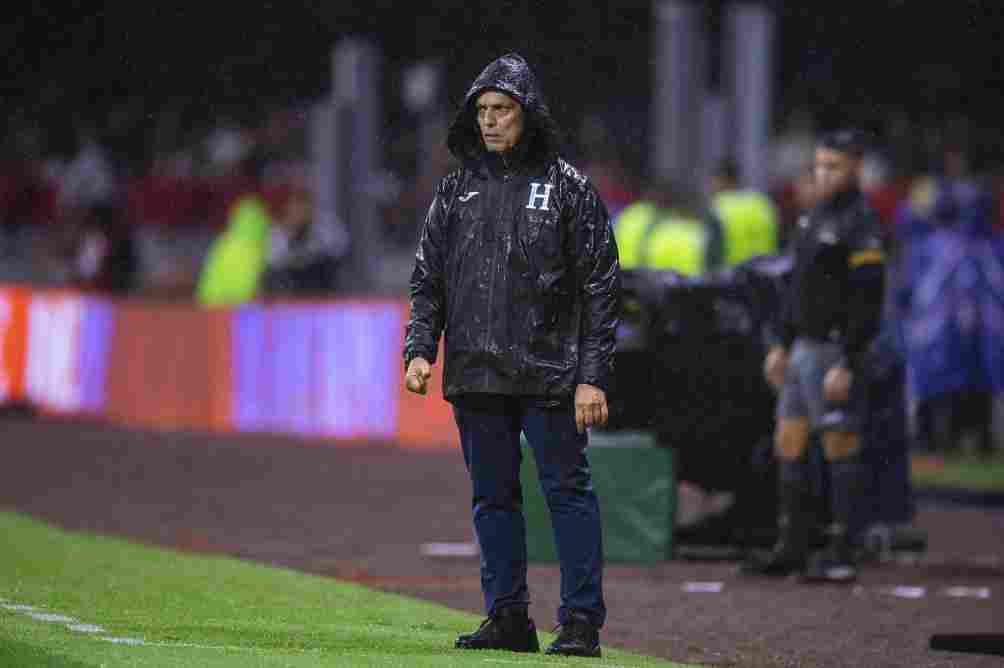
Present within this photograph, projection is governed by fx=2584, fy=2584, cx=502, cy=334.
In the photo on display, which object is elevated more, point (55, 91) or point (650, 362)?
point (55, 91)

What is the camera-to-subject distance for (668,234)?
1745 cm

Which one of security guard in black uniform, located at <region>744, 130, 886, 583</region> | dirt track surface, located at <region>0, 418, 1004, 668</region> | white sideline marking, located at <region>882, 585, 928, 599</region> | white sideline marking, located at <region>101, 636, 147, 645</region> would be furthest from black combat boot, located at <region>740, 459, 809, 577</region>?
white sideline marking, located at <region>101, 636, 147, 645</region>

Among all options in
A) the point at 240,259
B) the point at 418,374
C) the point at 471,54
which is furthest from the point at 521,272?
the point at 471,54

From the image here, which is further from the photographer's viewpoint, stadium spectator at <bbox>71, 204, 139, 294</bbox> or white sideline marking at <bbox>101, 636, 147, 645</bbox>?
stadium spectator at <bbox>71, 204, 139, 294</bbox>

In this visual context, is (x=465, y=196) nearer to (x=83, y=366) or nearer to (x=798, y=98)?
(x=83, y=366)

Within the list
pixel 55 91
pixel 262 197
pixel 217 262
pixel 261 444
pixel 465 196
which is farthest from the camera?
pixel 55 91

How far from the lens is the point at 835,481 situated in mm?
12500

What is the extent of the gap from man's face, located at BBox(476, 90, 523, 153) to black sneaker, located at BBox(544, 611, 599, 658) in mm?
1570

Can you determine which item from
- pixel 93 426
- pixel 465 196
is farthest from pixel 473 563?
pixel 93 426

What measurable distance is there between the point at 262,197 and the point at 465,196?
3171 centimetres

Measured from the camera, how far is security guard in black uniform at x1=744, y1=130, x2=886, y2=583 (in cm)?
1216

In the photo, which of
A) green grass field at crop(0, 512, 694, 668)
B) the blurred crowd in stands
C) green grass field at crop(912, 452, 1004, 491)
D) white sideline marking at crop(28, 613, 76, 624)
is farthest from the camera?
the blurred crowd in stands

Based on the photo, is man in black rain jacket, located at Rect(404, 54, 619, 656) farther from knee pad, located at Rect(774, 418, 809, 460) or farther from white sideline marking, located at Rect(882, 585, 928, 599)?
knee pad, located at Rect(774, 418, 809, 460)

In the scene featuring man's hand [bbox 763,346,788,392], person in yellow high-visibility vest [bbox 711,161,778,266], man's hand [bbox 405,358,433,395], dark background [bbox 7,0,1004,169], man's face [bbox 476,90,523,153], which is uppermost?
dark background [bbox 7,0,1004,169]
